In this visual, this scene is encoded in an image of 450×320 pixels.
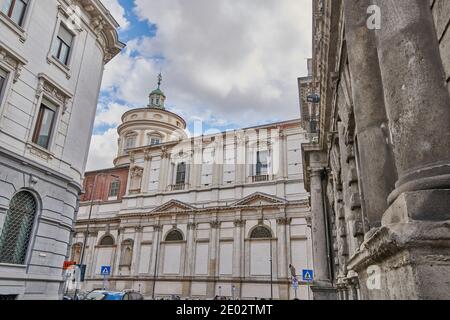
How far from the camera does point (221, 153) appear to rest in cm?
3519

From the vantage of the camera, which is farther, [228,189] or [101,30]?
[228,189]

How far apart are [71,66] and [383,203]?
41.6 feet

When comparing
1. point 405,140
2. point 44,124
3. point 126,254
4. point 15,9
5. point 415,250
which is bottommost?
point 415,250

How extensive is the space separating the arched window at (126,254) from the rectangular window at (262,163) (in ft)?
51.8

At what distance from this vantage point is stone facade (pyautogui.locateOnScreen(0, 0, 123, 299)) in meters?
10.0

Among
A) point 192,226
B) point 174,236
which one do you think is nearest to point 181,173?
point 192,226

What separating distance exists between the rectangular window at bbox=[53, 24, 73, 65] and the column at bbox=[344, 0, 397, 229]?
11219 millimetres

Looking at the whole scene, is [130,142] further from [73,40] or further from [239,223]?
[73,40]

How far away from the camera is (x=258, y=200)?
31.5 m

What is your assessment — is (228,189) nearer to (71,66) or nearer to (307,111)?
(307,111)

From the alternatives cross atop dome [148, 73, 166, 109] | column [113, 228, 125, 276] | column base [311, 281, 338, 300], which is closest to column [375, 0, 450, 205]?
column base [311, 281, 338, 300]

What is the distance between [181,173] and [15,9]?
1058 inches

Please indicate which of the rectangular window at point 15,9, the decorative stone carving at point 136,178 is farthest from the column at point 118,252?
the rectangular window at point 15,9
